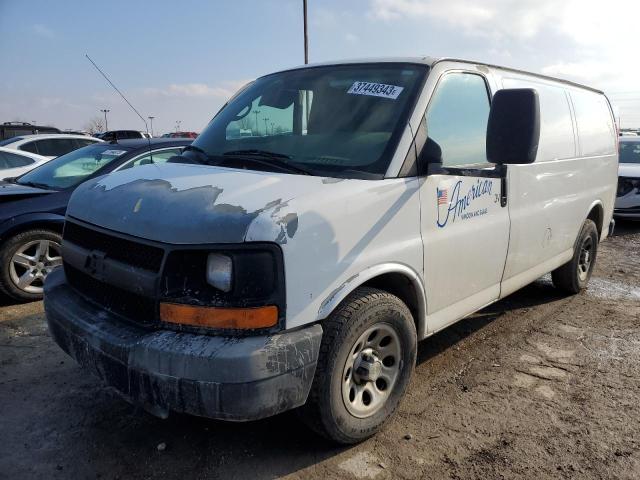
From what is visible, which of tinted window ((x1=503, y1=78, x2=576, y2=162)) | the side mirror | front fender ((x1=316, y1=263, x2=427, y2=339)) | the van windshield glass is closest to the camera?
front fender ((x1=316, y1=263, x2=427, y2=339))

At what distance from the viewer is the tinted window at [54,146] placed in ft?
37.7

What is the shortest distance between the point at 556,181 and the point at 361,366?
2.60m

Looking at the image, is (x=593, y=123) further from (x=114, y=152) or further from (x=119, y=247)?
(x=114, y=152)

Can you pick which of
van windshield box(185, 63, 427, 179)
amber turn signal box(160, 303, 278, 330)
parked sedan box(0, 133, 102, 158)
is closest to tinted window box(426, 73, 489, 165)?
van windshield box(185, 63, 427, 179)

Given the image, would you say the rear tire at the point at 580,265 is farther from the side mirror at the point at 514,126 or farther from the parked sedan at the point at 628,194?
the parked sedan at the point at 628,194

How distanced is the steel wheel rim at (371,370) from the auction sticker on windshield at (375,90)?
1334 millimetres

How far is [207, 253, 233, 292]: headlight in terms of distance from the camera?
2244mm

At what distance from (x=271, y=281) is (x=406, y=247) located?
0.92m

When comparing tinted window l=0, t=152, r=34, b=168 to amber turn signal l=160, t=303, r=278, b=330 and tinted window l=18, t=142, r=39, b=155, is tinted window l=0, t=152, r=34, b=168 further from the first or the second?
amber turn signal l=160, t=303, r=278, b=330

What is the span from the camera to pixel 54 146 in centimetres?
A: 1174

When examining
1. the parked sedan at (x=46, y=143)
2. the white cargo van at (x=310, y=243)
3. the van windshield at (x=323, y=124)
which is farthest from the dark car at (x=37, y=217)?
the parked sedan at (x=46, y=143)

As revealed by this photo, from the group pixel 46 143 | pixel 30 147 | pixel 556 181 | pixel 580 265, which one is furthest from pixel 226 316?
pixel 46 143

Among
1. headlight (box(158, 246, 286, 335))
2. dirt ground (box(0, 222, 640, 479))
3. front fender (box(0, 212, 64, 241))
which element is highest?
headlight (box(158, 246, 286, 335))

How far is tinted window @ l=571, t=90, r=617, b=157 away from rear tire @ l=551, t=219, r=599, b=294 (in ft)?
2.52
